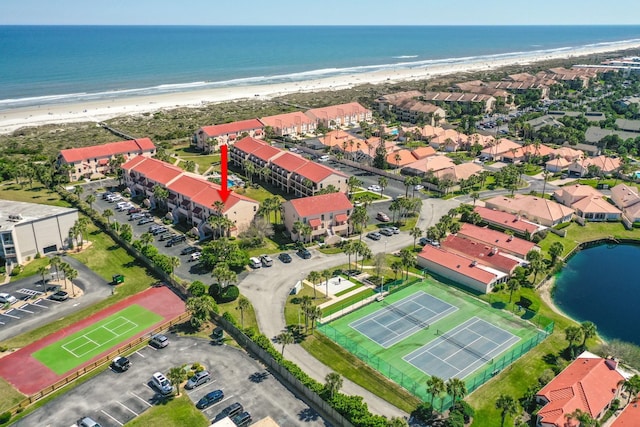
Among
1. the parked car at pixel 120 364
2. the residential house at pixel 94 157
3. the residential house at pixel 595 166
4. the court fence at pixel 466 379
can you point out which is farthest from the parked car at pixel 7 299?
the residential house at pixel 595 166

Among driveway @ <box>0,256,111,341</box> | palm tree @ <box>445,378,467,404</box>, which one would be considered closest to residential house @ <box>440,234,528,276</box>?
palm tree @ <box>445,378,467,404</box>

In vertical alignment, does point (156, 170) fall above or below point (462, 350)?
above

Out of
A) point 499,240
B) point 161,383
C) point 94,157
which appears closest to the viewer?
point 161,383

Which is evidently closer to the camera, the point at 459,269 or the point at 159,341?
the point at 159,341

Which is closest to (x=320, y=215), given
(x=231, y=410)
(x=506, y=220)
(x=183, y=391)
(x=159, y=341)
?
(x=506, y=220)

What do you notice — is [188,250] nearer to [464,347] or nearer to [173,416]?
[173,416]

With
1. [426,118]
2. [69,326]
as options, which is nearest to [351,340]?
[69,326]
